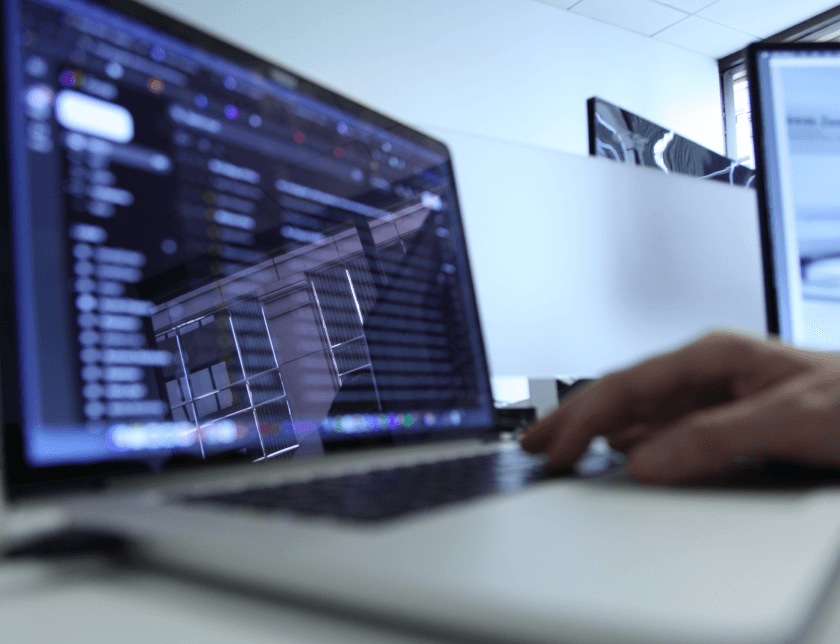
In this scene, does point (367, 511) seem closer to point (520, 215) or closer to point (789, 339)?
point (520, 215)

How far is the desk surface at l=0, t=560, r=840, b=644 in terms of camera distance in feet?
0.53

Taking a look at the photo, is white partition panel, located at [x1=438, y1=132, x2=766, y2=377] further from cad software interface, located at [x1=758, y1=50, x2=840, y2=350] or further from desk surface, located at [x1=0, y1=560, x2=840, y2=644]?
desk surface, located at [x1=0, y1=560, x2=840, y2=644]

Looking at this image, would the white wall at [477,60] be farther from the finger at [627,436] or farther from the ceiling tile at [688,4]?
the finger at [627,436]

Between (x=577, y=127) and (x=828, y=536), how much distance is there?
305 cm

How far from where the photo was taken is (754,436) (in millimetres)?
342

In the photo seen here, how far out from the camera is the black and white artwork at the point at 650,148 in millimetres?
1725

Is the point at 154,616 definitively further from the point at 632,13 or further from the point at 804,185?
the point at 632,13

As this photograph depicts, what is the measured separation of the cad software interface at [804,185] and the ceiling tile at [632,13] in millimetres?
2274


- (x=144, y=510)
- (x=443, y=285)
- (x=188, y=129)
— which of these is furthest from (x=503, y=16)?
(x=144, y=510)

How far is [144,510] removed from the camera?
282mm

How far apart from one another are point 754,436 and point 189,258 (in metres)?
0.38

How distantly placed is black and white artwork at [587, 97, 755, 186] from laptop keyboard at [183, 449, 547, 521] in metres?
1.34

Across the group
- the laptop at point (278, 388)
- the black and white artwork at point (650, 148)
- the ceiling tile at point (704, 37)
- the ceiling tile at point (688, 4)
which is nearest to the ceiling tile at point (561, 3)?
the ceiling tile at point (688, 4)

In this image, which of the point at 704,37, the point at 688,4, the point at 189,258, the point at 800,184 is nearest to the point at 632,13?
the point at 688,4
